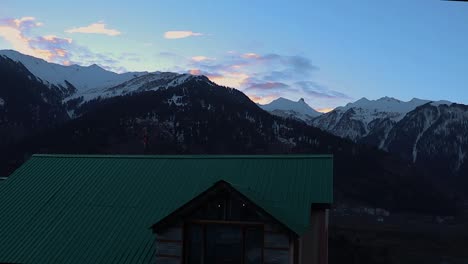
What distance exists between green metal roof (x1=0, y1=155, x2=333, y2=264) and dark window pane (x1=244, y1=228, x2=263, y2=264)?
37.9 inches

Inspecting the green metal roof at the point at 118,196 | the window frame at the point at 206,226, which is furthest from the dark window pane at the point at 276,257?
the green metal roof at the point at 118,196

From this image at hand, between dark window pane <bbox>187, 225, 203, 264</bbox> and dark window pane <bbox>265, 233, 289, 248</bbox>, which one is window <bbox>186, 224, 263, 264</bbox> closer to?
dark window pane <bbox>187, 225, 203, 264</bbox>

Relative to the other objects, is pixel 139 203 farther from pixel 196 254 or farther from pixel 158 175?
pixel 196 254

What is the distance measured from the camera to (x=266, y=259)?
17484 millimetres

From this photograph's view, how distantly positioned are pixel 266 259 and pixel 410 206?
19113cm

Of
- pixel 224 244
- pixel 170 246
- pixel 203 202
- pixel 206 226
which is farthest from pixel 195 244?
pixel 203 202

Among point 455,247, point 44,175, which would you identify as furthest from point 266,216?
point 455,247

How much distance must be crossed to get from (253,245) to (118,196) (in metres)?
7.89

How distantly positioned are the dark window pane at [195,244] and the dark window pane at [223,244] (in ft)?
0.74

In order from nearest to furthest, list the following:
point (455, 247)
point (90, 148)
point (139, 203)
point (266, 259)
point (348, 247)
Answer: point (266, 259)
point (139, 203)
point (348, 247)
point (455, 247)
point (90, 148)

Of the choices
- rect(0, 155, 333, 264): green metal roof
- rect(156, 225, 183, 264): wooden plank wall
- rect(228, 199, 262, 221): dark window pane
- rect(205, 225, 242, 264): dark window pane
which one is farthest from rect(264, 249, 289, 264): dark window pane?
rect(156, 225, 183, 264): wooden plank wall

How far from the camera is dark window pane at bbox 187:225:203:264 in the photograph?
18.1 metres

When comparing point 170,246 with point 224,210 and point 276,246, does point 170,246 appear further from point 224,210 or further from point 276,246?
point 276,246

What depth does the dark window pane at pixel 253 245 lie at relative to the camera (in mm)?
17797
